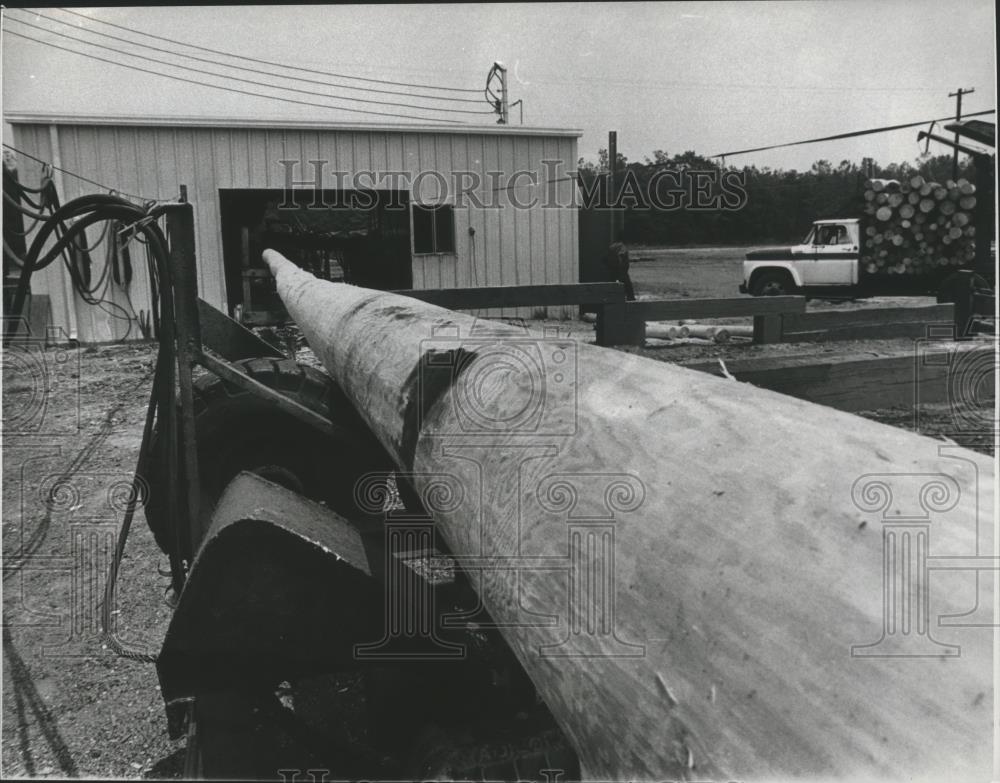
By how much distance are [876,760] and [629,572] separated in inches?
12.6

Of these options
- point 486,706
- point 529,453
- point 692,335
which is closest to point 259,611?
point 486,706

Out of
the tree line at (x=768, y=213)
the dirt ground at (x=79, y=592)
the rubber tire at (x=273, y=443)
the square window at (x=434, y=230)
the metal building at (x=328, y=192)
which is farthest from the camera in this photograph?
the tree line at (x=768, y=213)

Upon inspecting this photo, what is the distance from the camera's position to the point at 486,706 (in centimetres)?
179

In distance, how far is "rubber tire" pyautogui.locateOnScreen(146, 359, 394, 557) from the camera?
3039 mm

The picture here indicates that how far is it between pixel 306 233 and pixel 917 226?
36.7 feet

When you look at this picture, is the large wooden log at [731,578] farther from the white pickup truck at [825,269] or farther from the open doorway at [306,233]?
the white pickup truck at [825,269]

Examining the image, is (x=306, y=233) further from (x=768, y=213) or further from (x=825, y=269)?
(x=768, y=213)

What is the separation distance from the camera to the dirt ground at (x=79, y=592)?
9.17 ft

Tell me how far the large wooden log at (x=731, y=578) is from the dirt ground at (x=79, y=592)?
83.0 inches

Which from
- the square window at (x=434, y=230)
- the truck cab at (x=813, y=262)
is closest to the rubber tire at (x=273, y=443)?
the square window at (x=434, y=230)

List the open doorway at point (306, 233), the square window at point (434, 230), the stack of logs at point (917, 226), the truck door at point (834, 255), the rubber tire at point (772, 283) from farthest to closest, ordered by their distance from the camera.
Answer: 1. the rubber tire at point (772, 283)
2. the truck door at point (834, 255)
3. the square window at point (434, 230)
4. the open doorway at point (306, 233)
5. the stack of logs at point (917, 226)

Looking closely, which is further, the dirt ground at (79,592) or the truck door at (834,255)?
the truck door at (834,255)

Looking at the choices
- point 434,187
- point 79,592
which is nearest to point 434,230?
point 434,187

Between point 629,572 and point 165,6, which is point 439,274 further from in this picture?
point 629,572
